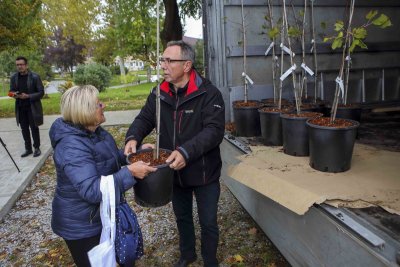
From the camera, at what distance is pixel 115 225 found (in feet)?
6.48

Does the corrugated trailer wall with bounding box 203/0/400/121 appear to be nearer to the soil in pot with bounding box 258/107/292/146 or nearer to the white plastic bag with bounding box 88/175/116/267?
the soil in pot with bounding box 258/107/292/146

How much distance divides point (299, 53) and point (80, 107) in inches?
157

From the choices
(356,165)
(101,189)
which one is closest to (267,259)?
(356,165)

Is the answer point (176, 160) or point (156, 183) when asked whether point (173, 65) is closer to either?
point (176, 160)

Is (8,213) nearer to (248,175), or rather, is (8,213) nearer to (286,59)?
(248,175)

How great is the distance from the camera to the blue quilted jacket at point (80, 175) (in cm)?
179

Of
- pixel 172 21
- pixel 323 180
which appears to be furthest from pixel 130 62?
pixel 323 180

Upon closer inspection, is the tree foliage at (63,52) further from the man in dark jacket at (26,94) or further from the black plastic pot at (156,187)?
the black plastic pot at (156,187)

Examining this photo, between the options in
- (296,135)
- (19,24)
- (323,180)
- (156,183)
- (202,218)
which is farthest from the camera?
(19,24)

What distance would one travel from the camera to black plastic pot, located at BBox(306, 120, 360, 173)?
2.53 m

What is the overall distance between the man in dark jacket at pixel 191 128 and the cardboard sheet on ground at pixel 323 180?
420mm

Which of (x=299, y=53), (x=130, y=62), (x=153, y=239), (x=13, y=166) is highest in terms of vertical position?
(x=130, y=62)

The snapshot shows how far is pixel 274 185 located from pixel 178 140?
816 millimetres

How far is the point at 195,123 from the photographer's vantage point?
2.41m
